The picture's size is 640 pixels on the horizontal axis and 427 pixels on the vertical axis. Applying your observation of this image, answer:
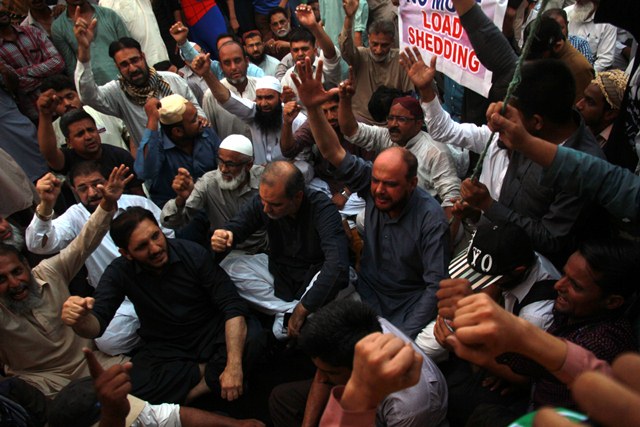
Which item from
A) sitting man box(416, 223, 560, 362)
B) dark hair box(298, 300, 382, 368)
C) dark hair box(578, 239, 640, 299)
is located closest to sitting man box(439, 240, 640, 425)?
dark hair box(578, 239, 640, 299)

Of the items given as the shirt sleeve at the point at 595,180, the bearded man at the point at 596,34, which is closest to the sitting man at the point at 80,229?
the shirt sleeve at the point at 595,180

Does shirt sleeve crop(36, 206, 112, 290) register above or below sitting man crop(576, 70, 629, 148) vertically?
below

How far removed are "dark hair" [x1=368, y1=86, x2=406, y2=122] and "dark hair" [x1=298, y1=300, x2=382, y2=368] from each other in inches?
107

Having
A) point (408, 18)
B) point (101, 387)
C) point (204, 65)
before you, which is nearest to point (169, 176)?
point (204, 65)

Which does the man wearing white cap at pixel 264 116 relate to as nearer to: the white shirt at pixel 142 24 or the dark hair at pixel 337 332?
the white shirt at pixel 142 24

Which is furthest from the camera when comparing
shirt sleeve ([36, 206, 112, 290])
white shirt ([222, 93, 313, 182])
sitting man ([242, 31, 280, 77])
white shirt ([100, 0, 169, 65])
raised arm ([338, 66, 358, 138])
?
sitting man ([242, 31, 280, 77])

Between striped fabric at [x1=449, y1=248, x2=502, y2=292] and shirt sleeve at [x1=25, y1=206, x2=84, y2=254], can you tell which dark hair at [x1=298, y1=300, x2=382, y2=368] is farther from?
shirt sleeve at [x1=25, y1=206, x2=84, y2=254]

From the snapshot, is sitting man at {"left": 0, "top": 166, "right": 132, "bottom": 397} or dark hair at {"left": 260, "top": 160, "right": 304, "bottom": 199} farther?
dark hair at {"left": 260, "top": 160, "right": 304, "bottom": 199}

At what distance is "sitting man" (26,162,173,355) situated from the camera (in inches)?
133

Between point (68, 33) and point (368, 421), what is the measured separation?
5630mm

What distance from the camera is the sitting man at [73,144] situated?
4.14 metres

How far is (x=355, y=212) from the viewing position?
4.40 metres

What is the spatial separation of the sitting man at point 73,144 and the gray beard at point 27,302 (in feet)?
4.75

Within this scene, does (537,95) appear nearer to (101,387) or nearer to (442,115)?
(442,115)
